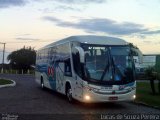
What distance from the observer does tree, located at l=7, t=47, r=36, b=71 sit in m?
97.9

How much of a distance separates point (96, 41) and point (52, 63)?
637 cm

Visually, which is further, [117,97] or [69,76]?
[69,76]

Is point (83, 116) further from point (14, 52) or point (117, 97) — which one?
point (14, 52)

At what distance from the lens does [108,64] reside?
17.1 m

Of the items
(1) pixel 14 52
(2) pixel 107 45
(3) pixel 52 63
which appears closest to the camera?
(2) pixel 107 45

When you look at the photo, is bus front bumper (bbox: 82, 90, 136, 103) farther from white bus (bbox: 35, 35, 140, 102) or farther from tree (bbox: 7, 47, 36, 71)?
tree (bbox: 7, 47, 36, 71)

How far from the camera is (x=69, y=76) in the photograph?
19141mm

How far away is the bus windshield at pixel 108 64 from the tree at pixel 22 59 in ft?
266

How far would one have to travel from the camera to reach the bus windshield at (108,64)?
55.3ft

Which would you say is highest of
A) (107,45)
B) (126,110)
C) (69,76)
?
(107,45)

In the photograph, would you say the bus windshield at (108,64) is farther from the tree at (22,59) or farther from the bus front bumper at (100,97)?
the tree at (22,59)

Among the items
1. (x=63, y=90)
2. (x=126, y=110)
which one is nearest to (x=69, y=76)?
(x=63, y=90)

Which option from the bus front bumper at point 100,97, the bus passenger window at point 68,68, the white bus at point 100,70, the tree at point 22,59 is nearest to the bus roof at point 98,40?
the white bus at point 100,70

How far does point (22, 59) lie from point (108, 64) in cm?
8208
